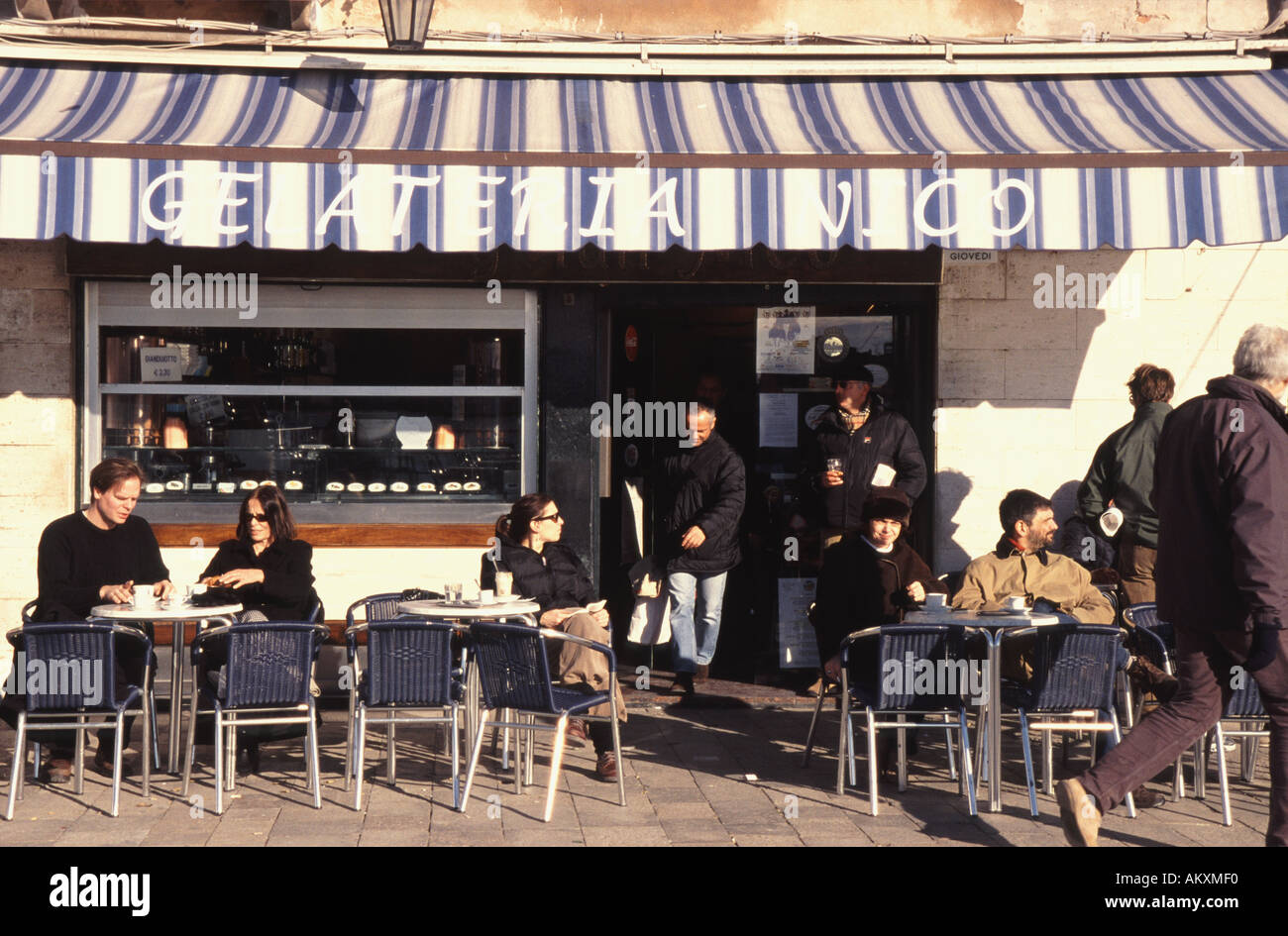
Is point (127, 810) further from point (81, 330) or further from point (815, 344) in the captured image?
point (815, 344)

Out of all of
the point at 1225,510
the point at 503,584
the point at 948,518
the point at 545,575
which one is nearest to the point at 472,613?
the point at 503,584

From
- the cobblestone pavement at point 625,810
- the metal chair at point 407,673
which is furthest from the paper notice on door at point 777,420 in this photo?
the metal chair at point 407,673

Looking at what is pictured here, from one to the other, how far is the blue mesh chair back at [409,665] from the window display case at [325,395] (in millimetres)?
2408

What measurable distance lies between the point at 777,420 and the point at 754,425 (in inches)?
5.8

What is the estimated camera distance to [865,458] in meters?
8.41

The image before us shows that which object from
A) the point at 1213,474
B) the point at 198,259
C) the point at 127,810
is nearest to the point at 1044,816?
the point at 1213,474

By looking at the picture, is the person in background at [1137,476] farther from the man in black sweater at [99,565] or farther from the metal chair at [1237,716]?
the man in black sweater at [99,565]

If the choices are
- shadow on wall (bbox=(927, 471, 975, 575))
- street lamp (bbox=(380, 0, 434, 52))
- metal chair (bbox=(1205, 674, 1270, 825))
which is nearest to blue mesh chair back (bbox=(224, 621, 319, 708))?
street lamp (bbox=(380, 0, 434, 52))

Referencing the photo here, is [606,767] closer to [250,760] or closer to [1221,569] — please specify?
[250,760]

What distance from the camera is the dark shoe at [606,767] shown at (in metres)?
6.77

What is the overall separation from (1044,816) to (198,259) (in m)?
5.57

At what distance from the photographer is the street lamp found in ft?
25.4

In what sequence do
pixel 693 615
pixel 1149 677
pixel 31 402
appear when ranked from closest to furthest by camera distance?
pixel 1149 677, pixel 31 402, pixel 693 615

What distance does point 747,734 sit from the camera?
25.6 ft
